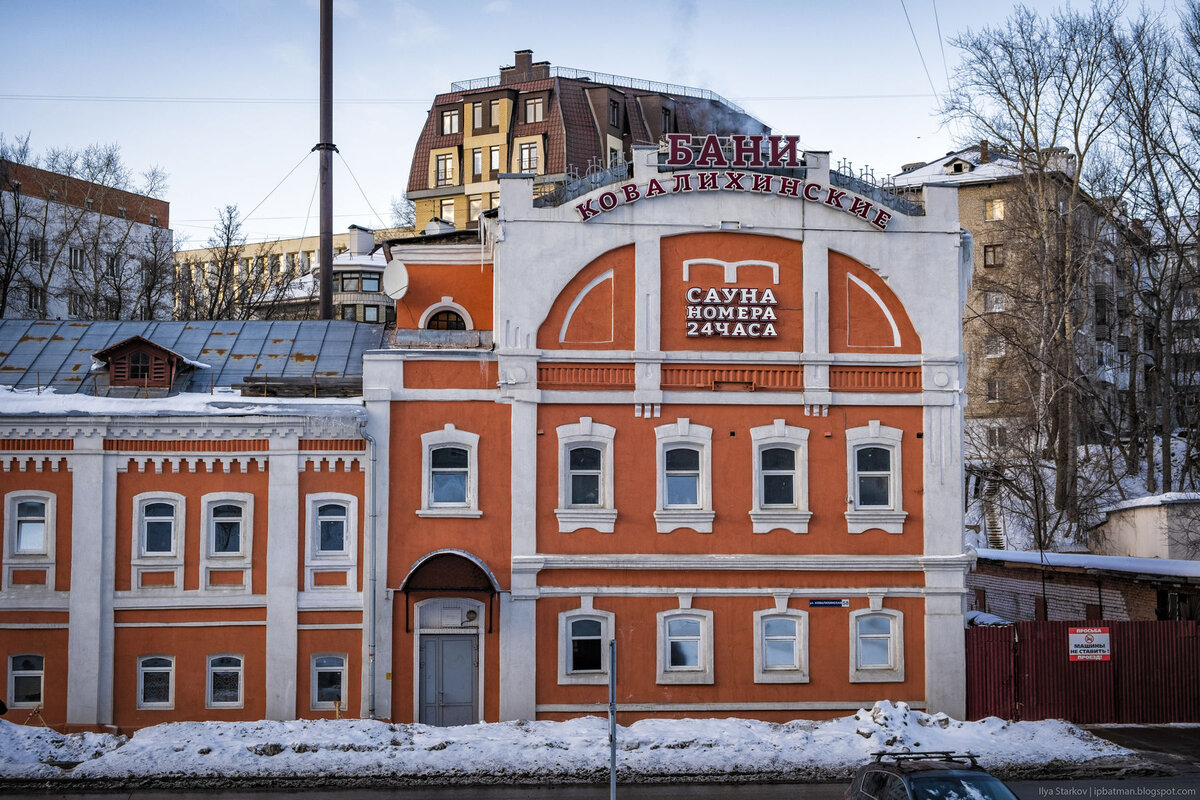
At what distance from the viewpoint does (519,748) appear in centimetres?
2127

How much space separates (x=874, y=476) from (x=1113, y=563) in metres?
11.4

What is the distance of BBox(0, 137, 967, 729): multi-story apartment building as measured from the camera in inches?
933

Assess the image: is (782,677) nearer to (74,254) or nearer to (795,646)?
(795,646)

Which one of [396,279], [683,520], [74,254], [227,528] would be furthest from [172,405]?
[74,254]

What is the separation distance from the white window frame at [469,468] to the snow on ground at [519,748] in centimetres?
432

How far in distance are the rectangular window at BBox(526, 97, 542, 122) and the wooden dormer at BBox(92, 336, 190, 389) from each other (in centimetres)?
4943

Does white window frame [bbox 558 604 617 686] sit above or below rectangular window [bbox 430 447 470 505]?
below

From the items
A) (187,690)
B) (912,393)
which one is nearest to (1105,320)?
A: (912,393)

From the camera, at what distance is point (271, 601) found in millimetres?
23781

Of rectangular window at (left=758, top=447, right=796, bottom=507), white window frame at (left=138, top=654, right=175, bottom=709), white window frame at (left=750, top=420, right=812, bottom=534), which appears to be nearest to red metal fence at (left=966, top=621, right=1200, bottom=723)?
white window frame at (left=750, top=420, right=812, bottom=534)

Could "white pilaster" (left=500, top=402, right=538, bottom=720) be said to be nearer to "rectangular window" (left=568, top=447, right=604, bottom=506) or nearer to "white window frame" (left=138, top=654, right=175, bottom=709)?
"rectangular window" (left=568, top=447, right=604, bottom=506)

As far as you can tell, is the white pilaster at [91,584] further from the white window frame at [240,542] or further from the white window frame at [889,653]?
the white window frame at [889,653]

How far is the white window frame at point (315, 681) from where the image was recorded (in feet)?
77.9

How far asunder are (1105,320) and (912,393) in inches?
1676
